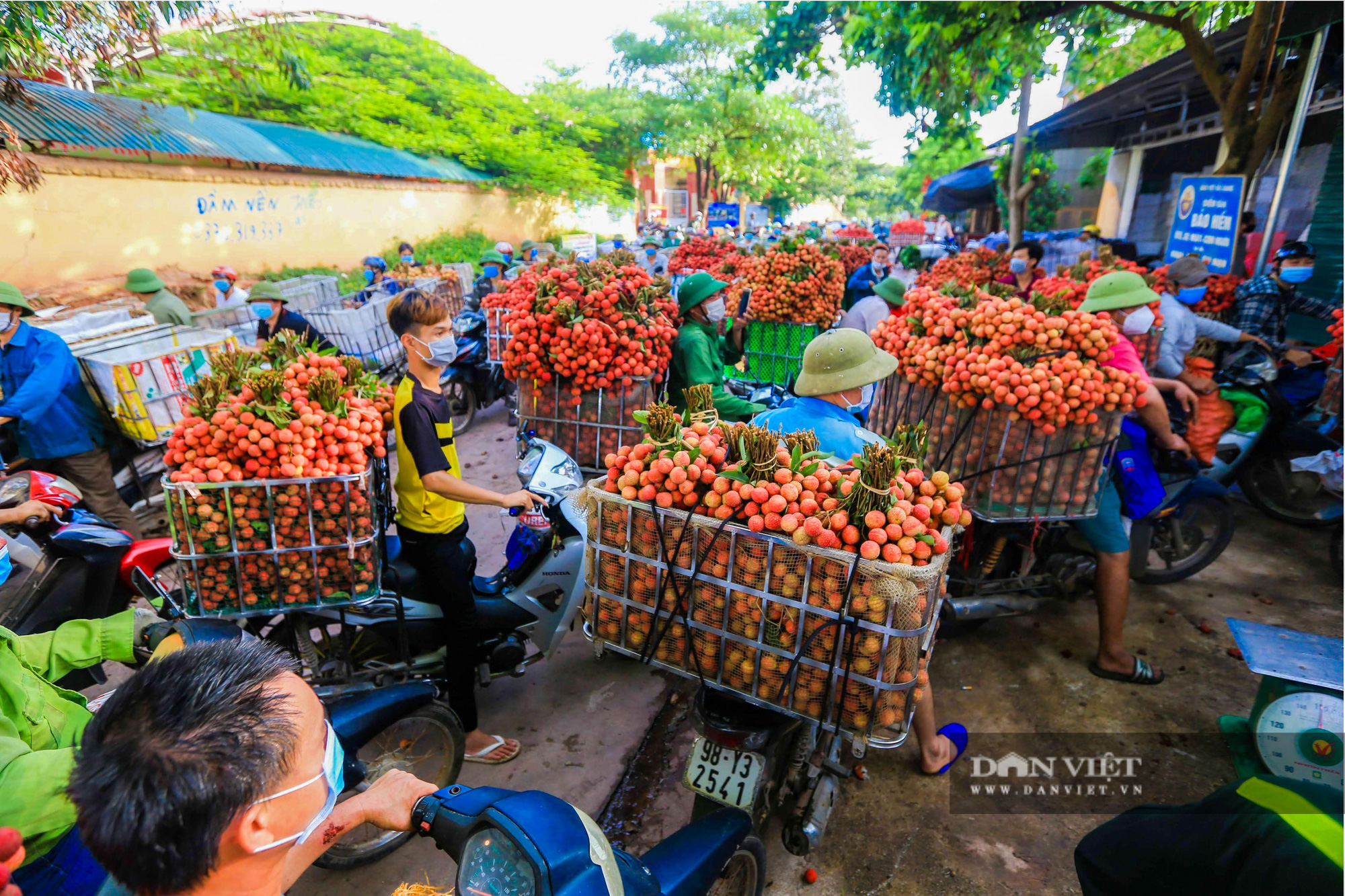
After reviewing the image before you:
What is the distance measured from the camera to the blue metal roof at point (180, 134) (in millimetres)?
9586

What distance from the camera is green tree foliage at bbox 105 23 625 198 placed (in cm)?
1689

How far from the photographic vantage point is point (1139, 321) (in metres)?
3.86

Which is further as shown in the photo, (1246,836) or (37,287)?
(37,287)

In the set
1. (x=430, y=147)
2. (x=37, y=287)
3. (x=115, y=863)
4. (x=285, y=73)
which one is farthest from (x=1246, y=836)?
(x=430, y=147)

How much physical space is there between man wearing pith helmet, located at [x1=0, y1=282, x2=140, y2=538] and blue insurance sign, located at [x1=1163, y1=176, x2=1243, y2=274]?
31.8ft

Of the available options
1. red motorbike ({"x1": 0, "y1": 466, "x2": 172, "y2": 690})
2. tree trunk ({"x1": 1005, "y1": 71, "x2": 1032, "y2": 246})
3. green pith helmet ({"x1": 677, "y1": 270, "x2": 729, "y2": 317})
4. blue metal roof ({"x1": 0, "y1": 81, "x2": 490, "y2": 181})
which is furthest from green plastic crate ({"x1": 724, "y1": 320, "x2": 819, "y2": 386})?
tree trunk ({"x1": 1005, "y1": 71, "x2": 1032, "y2": 246})

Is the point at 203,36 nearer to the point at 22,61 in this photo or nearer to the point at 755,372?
the point at 22,61

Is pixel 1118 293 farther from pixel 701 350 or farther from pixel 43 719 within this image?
pixel 43 719

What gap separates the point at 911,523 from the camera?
1809 mm

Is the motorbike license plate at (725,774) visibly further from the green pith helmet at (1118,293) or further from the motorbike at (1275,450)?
the motorbike at (1275,450)

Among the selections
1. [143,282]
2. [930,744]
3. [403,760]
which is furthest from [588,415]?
[143,282]

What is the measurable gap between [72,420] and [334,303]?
721cm

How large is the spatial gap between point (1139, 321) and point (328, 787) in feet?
14.6

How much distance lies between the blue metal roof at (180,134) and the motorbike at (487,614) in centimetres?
565
